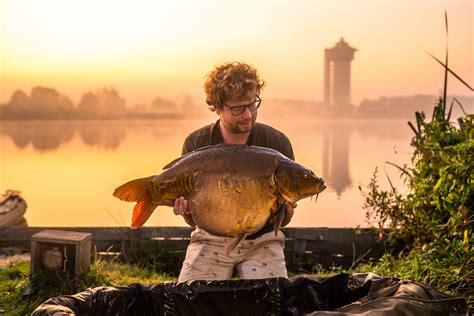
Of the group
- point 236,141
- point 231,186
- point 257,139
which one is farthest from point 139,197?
point 257,139

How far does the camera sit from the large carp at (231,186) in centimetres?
271

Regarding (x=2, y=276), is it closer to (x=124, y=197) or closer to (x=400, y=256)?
(x=124, y=197)

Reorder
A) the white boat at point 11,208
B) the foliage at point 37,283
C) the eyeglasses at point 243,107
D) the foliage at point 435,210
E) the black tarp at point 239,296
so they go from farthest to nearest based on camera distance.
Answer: the white boat at point 11,208
the foliage at point 37,283
the foliage at point 435,210
the eyeglasses at point 243,107
the black tarp at point 239,296

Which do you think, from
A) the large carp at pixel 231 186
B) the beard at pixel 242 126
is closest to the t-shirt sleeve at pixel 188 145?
the beard at pixel 242 126

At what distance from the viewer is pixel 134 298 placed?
2990mm

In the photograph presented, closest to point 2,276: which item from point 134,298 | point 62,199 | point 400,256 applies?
point 134,298

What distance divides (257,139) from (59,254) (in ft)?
6.14

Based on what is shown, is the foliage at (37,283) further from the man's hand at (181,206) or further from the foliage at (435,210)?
the foliage at (435,210)

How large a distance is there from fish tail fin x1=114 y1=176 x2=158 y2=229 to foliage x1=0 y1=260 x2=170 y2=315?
1.58m

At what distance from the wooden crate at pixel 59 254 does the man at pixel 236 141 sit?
3.65 ft

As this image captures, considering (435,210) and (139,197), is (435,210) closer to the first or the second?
(435,210)

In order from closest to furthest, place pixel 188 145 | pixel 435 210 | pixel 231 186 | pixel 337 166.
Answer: pixel 231 186 → pixel 188 145 → pixel 435 210 → pixel 337 166

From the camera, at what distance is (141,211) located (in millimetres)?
2955

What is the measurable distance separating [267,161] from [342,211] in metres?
8.64
